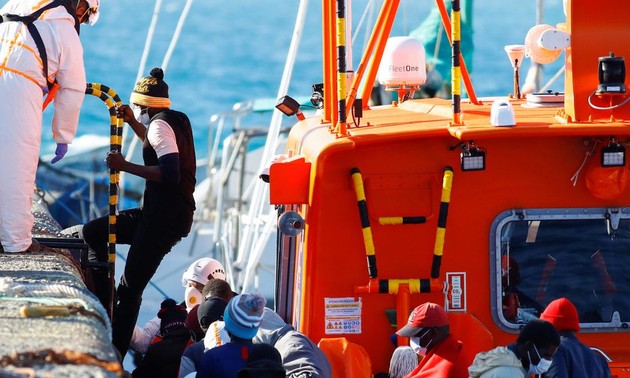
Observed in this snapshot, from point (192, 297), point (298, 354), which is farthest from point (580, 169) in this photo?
point (192, 297)

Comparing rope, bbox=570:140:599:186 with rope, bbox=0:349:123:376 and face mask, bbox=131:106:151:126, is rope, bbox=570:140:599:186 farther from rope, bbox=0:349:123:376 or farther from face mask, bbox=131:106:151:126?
rope, bbox=0:349:123:376

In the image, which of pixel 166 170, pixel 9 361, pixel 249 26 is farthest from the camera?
pixel 249 26

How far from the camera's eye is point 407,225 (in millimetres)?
6441

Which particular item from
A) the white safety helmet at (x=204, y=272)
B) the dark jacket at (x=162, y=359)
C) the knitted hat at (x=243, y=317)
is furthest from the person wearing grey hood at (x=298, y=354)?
the white safety helmet at (x=204, y=272)

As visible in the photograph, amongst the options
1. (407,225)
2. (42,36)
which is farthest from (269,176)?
(42,36)

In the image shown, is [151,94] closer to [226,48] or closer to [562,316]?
[562,316]

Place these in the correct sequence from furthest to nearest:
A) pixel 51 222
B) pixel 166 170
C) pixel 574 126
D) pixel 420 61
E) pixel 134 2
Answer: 1. pixel 134 2
2. pixel 51 222
3. pixel 420 61
4. pixel 166 170
5. pixel 574 126

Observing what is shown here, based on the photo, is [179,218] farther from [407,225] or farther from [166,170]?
[407,225]

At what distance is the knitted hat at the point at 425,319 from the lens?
5746 millimetres

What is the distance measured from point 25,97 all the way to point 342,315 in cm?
183

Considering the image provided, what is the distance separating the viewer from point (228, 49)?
5175 centimetres

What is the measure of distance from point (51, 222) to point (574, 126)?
13.3 ft

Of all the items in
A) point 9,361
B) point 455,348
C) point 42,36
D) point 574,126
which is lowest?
point 455,348

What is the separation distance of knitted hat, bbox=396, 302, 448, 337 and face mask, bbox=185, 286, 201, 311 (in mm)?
2115
